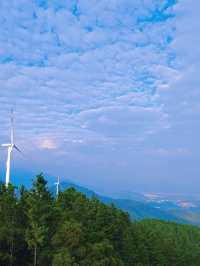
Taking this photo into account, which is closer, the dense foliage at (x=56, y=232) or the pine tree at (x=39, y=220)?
the dense foliage at (x=56, y=232)

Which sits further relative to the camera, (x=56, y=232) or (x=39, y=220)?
(x=39, y=220)

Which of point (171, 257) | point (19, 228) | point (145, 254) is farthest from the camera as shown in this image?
point (171, 257)

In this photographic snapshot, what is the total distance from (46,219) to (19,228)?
14.3ft

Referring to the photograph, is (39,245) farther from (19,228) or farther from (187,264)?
(187,264)

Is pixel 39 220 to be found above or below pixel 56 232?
above

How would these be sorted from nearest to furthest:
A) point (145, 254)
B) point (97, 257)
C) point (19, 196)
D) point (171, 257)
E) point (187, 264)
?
point (97, 257)
point (19, 196)
point (145, 254)
point (171, 257)
point (187, 264)

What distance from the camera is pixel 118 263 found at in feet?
206

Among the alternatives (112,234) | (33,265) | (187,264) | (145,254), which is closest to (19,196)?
(33,265)

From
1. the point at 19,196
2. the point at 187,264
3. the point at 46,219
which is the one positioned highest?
the point at 19,196

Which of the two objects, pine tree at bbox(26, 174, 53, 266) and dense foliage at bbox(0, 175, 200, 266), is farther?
pine tree at bbox(26, 174, 53, 266)

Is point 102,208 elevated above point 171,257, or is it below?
above

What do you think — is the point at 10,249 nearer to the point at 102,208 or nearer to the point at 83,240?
the point at 83,240

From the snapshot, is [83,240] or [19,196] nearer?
[83,240]

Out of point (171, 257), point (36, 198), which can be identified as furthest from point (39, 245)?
point (171, 257)
